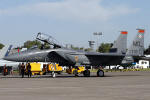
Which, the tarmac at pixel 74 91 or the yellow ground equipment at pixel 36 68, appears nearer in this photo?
the tarmac at pixel 74 91

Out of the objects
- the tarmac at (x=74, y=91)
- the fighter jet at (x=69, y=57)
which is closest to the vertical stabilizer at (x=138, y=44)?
the fighter jet at (x=69, y=57)

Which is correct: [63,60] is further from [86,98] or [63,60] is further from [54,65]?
[86,98]

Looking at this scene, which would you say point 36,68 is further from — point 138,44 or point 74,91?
point 74,91

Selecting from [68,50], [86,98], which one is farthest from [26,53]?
[86,98]

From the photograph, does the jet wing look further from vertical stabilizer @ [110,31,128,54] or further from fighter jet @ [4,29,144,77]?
vertical stabilizer @ [110,31,128,54]

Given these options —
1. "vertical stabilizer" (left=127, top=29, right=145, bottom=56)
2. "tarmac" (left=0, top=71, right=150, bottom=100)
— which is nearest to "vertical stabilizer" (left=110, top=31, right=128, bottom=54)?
"vertical stabilizer" (left=127, top=29, right=145, bottom=56)

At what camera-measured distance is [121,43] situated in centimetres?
3033

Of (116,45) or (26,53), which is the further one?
(116,45)

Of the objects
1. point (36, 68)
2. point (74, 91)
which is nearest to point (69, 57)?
point (36, 68)

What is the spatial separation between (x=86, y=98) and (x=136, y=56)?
18535 millimetres

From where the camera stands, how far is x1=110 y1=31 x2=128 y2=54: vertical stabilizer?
2945 centimetres

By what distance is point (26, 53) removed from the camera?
2505cm

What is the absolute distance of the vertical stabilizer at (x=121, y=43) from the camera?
2945 cm

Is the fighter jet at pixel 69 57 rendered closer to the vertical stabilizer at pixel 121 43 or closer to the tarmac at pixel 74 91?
the vertical stabilizer at pixel 121 43
